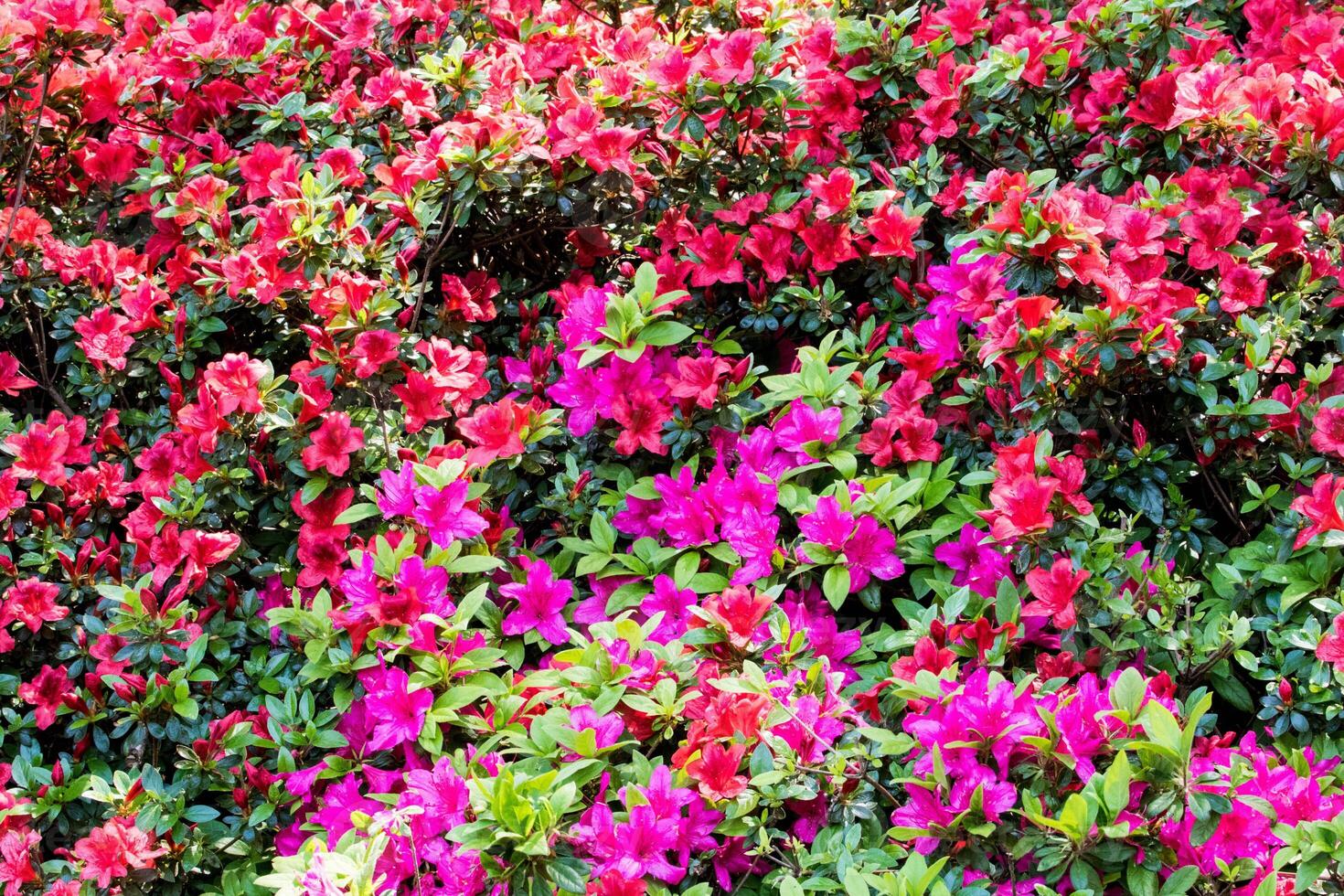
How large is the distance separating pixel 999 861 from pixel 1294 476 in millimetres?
841

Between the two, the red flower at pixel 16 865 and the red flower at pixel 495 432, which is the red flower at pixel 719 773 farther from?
the red flower at pixel 16 865

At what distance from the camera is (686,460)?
2438mm

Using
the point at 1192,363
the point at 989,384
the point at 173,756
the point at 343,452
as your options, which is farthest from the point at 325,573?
the point at 1192,363

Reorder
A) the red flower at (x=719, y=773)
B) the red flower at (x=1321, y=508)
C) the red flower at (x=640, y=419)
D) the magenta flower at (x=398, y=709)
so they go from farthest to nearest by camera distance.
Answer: the red flower at (x=640, y=419) < the magenta flower at (x=398, y=709) < the red flower at (x=1321, y=508) < the red flower at (x=719, y=773)

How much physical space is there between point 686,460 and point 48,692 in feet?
4.16

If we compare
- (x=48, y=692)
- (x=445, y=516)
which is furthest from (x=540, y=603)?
(x=48, y=692)

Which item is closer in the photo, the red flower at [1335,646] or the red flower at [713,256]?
the red flower at [1335,646]

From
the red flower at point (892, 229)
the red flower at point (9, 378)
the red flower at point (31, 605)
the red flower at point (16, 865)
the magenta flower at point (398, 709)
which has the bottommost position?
the red flower at point (16, 865)

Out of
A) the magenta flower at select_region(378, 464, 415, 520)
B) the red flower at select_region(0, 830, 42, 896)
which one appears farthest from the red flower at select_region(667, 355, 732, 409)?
the red flower at select_region(0, 830, 42, 896)

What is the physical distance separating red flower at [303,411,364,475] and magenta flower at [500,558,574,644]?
385 millimetres

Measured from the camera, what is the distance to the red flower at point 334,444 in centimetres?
229

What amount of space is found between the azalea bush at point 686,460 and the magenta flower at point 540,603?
0.5 inches

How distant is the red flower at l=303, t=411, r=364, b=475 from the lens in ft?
7.52

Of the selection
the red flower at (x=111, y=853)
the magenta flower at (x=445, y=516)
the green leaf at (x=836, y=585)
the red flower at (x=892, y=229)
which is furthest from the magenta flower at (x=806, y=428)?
the red flower at (x=111, y=853)
